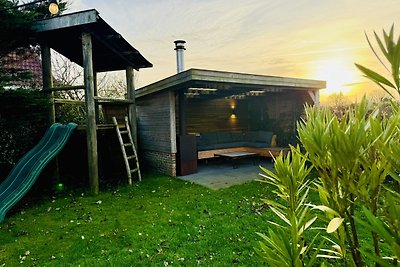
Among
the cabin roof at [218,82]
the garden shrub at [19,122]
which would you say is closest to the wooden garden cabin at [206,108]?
the cabin roof at [218,82]

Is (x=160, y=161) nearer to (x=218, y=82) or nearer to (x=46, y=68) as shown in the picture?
(x=218, y=82)

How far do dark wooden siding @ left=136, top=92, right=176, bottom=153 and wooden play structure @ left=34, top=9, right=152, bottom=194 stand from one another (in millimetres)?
763

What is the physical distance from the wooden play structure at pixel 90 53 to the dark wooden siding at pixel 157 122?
0.76 meters

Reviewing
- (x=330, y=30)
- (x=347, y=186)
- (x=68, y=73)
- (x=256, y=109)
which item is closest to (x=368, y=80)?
(x=347, y=186)

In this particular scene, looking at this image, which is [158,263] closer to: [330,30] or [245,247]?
[245,247]

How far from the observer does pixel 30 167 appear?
5.36 metres

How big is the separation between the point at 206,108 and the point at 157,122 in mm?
3506

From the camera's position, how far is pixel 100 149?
8.01m

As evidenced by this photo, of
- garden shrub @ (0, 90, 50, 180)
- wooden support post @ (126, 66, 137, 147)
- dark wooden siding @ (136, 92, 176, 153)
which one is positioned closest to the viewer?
garden shrub @ (0, 90, 50, 180)

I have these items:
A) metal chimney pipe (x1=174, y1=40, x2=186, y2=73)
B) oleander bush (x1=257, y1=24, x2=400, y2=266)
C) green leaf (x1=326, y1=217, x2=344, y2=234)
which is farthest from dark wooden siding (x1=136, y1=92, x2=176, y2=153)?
green leaf (x1=326, y1=217, x2=344, y2=234)

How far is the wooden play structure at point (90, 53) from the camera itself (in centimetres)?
571

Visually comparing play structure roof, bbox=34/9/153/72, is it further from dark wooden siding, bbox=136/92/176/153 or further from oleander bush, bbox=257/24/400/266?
oleander bush, bbox=257/24/400/266

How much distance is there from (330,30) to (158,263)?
7157 mm

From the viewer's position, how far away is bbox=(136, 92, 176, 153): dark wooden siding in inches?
296
